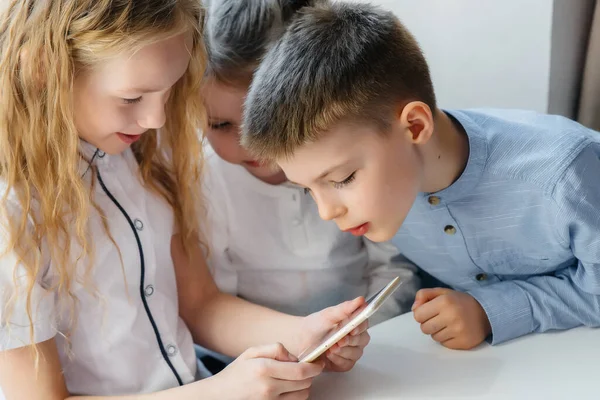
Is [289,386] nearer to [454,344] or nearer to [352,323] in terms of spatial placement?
[352,323]

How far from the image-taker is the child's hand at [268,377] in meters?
0.85

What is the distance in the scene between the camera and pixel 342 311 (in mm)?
894

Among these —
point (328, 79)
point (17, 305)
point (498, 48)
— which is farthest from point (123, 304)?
point (498, 48)

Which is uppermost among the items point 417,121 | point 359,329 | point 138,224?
point 417,121

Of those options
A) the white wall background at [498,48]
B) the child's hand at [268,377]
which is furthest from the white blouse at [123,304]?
the white wall background at [498,48]

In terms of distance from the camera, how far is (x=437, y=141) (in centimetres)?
96

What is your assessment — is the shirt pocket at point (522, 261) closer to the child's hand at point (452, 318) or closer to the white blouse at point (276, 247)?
the child's hand at point (452, 318)

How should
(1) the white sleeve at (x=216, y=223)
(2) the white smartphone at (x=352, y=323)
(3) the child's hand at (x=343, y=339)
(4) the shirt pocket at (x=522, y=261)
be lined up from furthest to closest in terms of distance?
(1) the white sleeve at (x=216, y=223), (4) the shirt pocket at (x=522, y=261), (3) the child's hand at (x=343, y=339), (2) the white smartphone at (x=352, y=323)

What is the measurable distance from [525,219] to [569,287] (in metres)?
0.11

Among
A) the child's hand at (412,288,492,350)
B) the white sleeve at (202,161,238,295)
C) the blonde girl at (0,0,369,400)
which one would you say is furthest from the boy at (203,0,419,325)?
the child's hand at (412,288,492,350)

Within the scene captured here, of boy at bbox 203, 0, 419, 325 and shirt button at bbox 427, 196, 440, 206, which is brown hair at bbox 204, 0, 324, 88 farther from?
shirt button at bbox 427, 196, 440, 206

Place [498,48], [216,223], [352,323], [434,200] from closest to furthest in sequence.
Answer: [352,323] → [434,200] → [216,223] → [498,48]

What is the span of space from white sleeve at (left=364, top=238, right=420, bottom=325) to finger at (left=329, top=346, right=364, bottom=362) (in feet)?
0.98

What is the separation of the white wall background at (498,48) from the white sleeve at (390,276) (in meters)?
0.33
